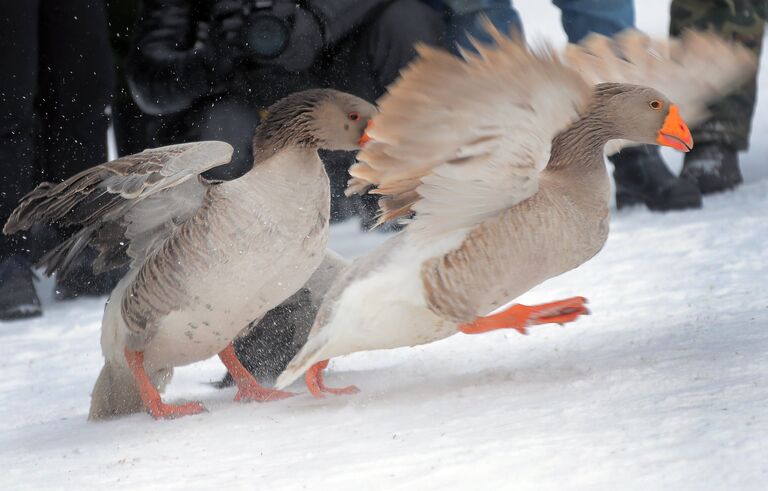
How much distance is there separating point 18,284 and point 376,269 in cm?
255

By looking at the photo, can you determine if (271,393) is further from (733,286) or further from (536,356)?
(733,286)

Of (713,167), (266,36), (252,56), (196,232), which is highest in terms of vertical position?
(196,232)

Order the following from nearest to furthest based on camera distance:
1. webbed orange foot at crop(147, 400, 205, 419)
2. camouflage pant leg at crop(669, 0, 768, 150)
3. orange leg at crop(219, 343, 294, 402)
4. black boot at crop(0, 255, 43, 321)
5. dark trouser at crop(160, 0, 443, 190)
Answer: webbed orange foot at crop(147, 400, 205, 419), orange leg at crop(219, 343, 294, 402), black boot at crop(0, 255, 43, 321), dark trouser at crop(160, 0, 443, 190), camouflage pant leg at crop(669, 0, 768, 150)

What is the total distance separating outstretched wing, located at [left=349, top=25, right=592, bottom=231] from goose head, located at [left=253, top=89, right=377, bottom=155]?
0.31 metres

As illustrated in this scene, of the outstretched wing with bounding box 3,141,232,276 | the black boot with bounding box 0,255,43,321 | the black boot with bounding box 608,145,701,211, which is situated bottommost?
the black boot with bounding box 608,145,701,211

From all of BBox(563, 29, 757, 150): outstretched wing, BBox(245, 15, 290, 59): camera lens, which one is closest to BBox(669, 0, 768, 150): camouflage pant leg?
BBox(245, 15, 290, 59): camera lens

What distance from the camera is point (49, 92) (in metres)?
5.96

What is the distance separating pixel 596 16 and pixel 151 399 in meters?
3.32

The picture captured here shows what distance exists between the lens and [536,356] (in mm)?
3762

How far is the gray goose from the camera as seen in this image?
135 inches

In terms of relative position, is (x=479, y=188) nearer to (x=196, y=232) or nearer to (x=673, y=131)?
(x=673, y=131)

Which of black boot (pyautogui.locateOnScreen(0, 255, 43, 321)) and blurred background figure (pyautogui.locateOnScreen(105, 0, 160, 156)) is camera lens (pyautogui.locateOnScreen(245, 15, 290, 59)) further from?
black boot (pyautogui.locateOnScreen(0, 255, 43, 321))

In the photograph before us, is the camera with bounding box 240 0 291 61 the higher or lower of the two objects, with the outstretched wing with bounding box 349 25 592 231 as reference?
lower

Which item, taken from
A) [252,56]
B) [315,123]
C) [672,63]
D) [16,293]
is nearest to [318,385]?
[315,123]
